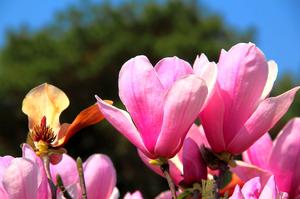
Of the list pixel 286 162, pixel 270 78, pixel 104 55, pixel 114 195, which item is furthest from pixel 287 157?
pixel 104 55

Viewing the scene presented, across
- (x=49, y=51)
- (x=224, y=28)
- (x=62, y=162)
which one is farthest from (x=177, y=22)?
(x=62, y=162)

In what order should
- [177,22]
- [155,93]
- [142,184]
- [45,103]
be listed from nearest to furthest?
1. [155,93]
2. [45,103]
3. [142,184]
4. [177,22]

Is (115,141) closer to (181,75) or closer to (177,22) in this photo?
(177,22)

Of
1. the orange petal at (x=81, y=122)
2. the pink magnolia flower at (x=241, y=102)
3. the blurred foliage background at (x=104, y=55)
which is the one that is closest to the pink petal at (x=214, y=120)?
the pink magnolia flower at (x=241, y=102)

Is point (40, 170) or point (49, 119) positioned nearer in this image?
point (40, 170)

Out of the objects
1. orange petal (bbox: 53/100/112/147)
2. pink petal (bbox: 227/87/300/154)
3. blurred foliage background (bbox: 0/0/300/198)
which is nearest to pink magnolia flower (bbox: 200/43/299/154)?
pink petal (bbox: 227/87/300/154)

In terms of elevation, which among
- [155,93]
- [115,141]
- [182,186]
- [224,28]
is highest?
[155,93]

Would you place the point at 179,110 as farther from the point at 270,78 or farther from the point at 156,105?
the point at 270,78
